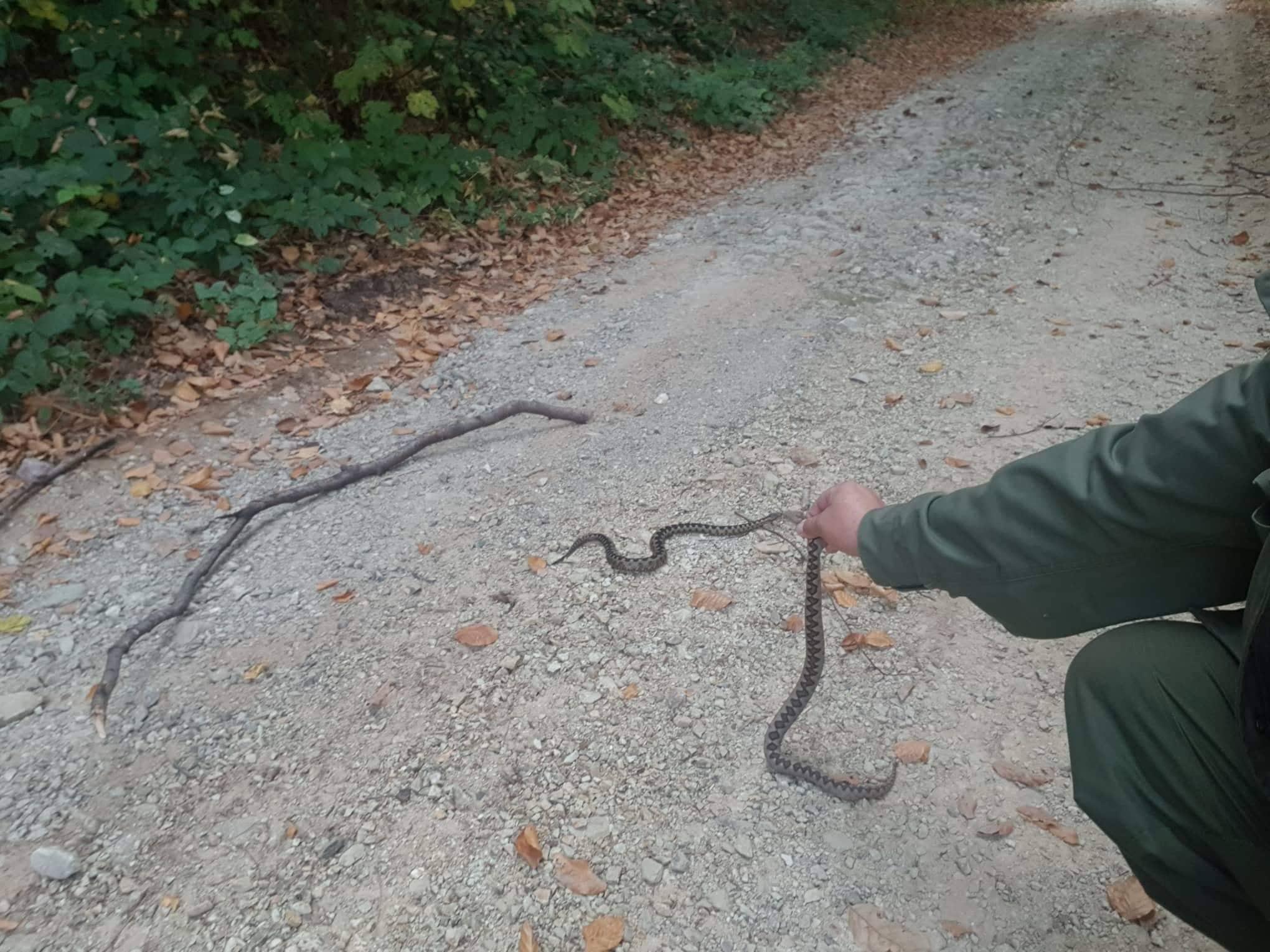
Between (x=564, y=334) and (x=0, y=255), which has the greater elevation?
(x=0, y=255)

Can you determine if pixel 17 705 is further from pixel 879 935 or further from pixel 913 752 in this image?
pixel 913 752

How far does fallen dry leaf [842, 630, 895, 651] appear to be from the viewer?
3564 millimetres

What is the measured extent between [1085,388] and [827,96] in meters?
8.89

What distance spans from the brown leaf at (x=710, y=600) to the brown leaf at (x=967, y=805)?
4.26 ft

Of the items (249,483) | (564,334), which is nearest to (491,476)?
(249,483)

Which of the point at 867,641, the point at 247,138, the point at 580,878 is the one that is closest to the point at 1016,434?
the point at 867,641

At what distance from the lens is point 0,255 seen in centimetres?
507

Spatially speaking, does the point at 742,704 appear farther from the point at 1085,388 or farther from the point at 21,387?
the point at 21,387

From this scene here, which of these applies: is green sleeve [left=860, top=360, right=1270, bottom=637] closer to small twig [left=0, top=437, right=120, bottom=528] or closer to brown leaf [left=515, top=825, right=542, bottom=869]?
brown leaf [left=515, top=825, right=542, bottom=869]

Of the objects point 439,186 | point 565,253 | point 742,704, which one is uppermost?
point 439,186

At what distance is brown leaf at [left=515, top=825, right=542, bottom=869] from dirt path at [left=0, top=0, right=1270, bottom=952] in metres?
0.06

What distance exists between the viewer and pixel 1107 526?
1907 millimetres

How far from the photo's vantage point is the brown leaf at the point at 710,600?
12.6 feet

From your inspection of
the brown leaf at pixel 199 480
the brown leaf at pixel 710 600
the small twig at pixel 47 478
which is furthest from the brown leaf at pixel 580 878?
the small twig at pixel 47 478
